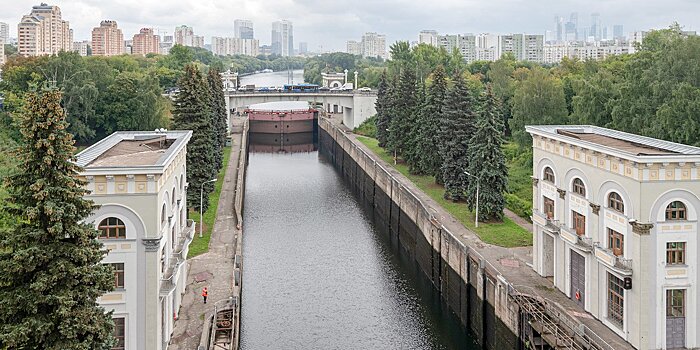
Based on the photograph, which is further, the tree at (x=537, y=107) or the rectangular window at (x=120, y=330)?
the tree at (x=537, y=107)

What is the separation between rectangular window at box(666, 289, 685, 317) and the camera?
24281 millimetres

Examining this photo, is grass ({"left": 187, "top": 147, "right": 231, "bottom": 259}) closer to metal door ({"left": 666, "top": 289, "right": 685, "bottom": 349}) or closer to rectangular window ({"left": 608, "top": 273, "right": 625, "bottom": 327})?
rectangular window ({"left": 608, "top": 273, "right": 625, "bottom": 327})

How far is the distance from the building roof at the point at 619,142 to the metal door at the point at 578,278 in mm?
4548

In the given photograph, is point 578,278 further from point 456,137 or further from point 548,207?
point 456,137

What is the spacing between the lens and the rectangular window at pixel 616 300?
993 inches

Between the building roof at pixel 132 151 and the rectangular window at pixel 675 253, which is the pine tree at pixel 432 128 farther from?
the rectangular window at pixel 675 253

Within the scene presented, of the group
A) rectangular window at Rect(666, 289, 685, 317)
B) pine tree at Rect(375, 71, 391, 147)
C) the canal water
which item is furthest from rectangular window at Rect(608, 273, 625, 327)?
pine tree at Rect(375, 71, 391, 147)

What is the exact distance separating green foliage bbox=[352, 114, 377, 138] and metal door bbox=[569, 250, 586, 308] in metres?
56.3

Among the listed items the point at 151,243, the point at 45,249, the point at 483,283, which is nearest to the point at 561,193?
the point at 483,283

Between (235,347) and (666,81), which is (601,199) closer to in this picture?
(235,347)

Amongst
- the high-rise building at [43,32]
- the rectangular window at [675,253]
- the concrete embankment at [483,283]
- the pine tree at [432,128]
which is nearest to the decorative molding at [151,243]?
the concrete embankment at [483,283]

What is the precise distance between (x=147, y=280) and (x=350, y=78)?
13266 cm

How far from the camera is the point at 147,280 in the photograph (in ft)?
72.5

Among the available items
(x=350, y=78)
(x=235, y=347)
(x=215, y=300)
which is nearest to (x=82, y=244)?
(x=235, y=347)
